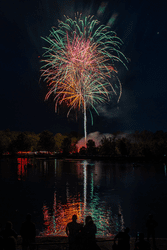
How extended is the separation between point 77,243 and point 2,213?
→ 1376 cm

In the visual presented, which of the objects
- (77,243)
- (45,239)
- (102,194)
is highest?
(77,243)

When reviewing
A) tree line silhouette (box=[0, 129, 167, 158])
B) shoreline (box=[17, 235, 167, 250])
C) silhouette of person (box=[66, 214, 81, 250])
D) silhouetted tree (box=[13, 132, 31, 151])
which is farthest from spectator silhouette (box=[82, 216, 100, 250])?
silhouetted tree (box=[13, 132, 31, 151])

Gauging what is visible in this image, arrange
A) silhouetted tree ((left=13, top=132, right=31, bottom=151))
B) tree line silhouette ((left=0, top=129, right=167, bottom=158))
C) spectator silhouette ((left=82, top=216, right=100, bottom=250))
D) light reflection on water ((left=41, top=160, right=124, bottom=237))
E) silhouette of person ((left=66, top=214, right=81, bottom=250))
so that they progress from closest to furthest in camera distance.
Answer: spectator silhouette ((left=82, top=216, right=100, bottom=250)) → silhouette of person ((left=66, top=214, right=81, bottom=250)) → light reflection on water ((left=41, top=160, right=124, bottom=237)) → tree line silhouette ((left=0, top=129, right=167, bottom=158)) → silhouetted tree ((left=13, top=132, right=31, bottom=151))

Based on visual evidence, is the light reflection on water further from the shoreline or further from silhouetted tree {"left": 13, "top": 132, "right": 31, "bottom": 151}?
silhouetted tree {"left": 13, "top": 132, "right": 31, "bottom": 151}

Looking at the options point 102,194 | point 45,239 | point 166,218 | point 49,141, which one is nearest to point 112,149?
point 49,141

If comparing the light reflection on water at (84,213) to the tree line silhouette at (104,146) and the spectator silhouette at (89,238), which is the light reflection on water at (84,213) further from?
the tree line silhouette at (104,146)

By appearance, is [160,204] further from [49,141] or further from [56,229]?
[49,141]

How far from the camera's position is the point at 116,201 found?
941 inches

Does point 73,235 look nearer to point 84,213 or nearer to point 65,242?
point 65,242

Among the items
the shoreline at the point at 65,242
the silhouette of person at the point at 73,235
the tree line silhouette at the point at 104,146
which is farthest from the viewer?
the tree line silhouette at the point at 104,146

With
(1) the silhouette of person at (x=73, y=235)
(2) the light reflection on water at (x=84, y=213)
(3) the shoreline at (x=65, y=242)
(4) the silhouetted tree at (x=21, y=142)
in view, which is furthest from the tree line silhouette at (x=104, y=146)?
(1) the silhouette of person at (x=73, y=235)

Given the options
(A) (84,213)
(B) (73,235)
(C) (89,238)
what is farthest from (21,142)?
(C) (89,238)

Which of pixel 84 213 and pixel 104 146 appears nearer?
pixel 84 213

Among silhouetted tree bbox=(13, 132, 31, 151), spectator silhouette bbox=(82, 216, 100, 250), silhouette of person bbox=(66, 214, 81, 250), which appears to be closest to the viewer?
spectator silhouette bbox=(82, 216, 100, 250)
